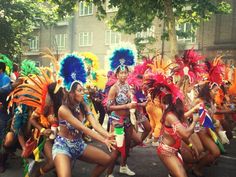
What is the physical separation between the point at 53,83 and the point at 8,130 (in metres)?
1.81

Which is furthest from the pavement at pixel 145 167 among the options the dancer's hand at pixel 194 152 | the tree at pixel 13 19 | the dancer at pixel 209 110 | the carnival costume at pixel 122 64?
the tree at pixel 13 19

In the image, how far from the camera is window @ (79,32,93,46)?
33.5 metres

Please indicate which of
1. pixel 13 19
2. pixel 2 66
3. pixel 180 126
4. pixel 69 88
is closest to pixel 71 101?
pixel 69 88

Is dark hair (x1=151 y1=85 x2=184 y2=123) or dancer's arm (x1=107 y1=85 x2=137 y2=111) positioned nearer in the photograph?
dark hair (x1=151 y1=85 x2=184 y2=123)

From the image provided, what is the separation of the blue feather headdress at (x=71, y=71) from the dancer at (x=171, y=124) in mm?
905

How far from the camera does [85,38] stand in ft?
111

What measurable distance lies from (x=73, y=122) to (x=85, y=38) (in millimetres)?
30447

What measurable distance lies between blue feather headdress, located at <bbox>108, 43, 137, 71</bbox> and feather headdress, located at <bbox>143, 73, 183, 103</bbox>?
47.9 inches

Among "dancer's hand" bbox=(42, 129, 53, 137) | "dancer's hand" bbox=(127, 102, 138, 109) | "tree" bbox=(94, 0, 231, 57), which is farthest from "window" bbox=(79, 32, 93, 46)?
"dancer's hand" bbox=(42, 129, 53, 137)

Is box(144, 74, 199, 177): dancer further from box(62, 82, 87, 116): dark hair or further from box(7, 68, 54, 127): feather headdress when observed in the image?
box(7, 68, 54, 127): feather headdress

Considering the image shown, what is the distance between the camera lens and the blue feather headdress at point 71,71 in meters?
4.27

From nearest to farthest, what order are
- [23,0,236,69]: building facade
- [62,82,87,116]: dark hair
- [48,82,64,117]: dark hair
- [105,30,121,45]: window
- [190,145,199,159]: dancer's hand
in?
[62,82,87,116]: dark hair < [48,82,64,117]: dark hair < [190,145,199,159]: dancer's hand < [23,0,236,69]: building facade < [105,30,121,45]: window

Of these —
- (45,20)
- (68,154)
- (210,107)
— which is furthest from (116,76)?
(45,20)

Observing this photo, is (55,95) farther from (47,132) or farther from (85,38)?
(85,38)
